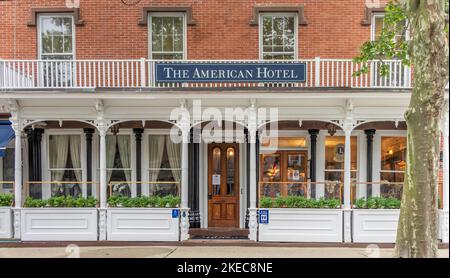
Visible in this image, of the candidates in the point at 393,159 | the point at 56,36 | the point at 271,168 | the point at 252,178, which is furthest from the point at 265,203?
the point at 56,36

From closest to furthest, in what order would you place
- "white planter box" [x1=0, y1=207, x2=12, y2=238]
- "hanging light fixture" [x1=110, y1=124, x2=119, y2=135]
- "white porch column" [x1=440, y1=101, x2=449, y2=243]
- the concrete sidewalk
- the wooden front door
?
the concrete sidewalk → "white porch column" [x1=440, y1=101, x2=449, y2=243] → "white planter box" [x1=0, y1=207, x2=12, y2=238] → "hanging light fixture" [x1=110, y1=124, x2=119, y2=135] → the wooden front door

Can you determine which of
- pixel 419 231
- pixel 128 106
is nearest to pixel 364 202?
pixel 419 231

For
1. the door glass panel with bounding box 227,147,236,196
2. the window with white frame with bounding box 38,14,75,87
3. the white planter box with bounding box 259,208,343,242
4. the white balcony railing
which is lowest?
the white planter box with bounding box 259,208,343,242

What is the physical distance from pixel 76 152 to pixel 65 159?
382 millimetres

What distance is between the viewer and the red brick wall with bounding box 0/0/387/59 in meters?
11.4

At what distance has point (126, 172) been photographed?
452 inches

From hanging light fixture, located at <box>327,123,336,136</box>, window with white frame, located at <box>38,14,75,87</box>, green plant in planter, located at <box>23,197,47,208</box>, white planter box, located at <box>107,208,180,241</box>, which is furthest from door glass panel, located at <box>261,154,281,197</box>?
window with white frame, located at <box>38,14,75,87</box>

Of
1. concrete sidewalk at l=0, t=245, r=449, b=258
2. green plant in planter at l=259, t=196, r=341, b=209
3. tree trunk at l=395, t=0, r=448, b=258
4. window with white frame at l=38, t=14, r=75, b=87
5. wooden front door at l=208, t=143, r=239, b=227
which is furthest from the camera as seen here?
window with white frame at l=38, t=14, r=75, b=87

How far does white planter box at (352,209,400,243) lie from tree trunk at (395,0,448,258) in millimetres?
4092

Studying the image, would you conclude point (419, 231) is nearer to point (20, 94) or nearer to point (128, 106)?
point (128, 106)

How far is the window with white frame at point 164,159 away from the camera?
1148cm

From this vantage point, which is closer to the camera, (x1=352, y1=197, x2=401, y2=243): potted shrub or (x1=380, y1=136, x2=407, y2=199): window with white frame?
(x1=352, y1=197, x2=401, y2=243): potted shrub

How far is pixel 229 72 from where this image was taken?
9766mm

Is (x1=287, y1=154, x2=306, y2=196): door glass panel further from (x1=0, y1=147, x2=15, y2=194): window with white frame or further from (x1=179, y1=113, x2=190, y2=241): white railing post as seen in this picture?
(x1=0, y1=147, x2=15, y2=194): window with white frame
